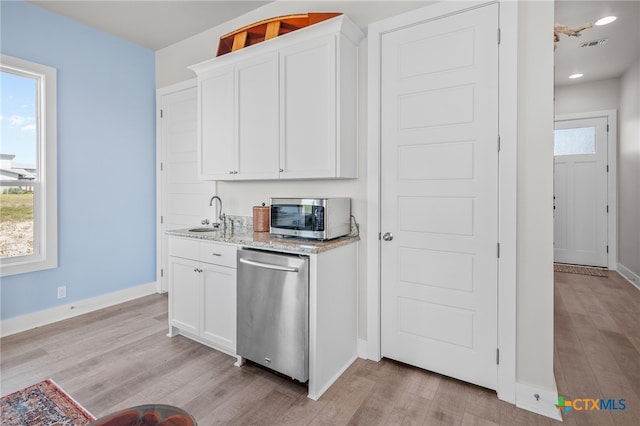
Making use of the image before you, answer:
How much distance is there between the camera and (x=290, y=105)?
8.00 ft

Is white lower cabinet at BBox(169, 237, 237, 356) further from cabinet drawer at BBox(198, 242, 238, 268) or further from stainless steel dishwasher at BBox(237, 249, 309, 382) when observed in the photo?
stainless steel dishwasher at BBox(237, 249, 309, 382)

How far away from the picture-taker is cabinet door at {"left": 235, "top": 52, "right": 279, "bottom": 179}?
8.31 ft

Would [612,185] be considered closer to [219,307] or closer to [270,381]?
[270,381]

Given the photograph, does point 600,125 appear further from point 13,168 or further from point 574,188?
point 13,168

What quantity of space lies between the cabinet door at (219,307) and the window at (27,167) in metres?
1.85

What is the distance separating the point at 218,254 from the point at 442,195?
5.51 ft

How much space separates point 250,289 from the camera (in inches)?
88.7

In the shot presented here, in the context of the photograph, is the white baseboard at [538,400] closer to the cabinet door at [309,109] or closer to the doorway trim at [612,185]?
the cabinet door at [309,109]

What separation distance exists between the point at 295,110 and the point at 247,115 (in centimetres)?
50

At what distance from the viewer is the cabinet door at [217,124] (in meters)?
2.81

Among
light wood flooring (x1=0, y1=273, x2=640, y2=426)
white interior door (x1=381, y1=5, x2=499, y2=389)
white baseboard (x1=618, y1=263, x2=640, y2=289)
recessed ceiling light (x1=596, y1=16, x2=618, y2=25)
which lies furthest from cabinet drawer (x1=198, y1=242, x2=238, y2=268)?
white baseboard (x1=618, y1=263, x2=640, y2=289)

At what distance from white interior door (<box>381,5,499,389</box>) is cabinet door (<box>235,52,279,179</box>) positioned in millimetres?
851

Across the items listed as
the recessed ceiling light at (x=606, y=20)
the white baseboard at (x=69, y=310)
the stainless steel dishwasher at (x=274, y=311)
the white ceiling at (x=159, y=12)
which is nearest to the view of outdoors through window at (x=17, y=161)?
the white baseboard at (x=69, y=310)

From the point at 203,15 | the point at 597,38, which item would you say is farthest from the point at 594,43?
the point at 203,15
